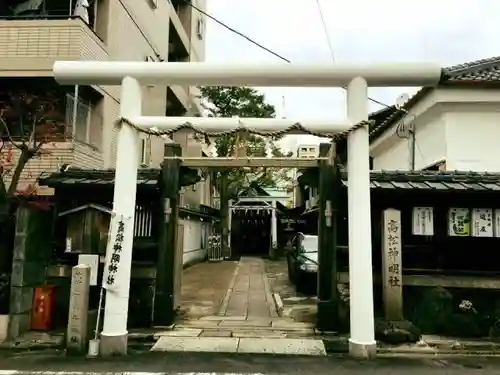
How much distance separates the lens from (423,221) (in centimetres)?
992

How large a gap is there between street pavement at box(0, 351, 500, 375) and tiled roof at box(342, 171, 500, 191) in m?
3.45

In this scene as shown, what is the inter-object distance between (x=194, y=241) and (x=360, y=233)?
2065cm

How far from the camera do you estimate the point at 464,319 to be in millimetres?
9586

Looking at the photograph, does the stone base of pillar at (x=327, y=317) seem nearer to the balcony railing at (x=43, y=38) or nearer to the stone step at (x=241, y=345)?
the stone step at (x=241, y=345)

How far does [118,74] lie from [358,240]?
525 cm

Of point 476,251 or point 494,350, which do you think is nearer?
point 494,350

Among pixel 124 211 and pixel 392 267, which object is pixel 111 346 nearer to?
pixel 124 211

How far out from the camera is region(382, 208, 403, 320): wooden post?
9078mm

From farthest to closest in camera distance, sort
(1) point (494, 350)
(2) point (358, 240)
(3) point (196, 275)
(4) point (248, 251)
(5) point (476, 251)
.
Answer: (4) point (248, 251)
(3) point (196, 275)
(5) point (476, 251)
(1) point (494, 350)
(2) point (358, 240)

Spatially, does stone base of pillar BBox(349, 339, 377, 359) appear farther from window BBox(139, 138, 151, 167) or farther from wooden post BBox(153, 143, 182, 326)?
window BBox(139, 138, 151, 167)

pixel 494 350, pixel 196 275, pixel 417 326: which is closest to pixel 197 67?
pixel 417 326

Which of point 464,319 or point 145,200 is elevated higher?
point 145,200

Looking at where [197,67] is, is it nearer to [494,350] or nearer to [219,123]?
[219,123]

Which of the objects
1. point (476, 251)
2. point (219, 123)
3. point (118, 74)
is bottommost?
point (476, 251)
